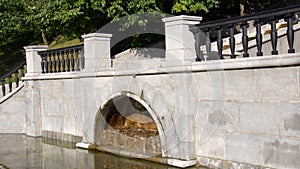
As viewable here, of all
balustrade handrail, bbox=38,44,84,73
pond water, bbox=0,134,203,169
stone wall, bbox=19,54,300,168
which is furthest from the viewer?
balustrade handrail, bbox=38,44,84,73

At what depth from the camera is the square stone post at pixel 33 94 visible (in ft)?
36.5

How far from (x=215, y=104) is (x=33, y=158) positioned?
14.1 ft

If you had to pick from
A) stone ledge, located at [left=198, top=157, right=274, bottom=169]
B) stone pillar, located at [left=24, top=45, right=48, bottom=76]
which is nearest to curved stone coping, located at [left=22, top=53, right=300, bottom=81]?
stone ledge, located at [left=198, top=157, right=274, bottom=169]

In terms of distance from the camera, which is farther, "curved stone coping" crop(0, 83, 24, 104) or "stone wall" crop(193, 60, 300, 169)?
"curved stone coping" crop(0, 83, 24, 104)

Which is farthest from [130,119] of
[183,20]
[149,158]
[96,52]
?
[183,20]

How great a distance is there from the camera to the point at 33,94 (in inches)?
438

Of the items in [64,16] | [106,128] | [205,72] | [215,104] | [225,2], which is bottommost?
[106,128]

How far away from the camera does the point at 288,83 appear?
5379 millimetres

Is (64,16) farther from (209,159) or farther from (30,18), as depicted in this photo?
(209,159)

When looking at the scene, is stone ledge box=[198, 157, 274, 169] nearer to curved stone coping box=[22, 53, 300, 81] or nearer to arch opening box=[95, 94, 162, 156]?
arch opening box=[95, 94, 162, 156]

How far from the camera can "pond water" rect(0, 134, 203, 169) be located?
24.2ft

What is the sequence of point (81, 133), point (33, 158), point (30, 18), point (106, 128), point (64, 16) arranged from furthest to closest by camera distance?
point (30, 18) < point (64, 16) < point (81, 133) < point (106, 128) < point (33, 158)

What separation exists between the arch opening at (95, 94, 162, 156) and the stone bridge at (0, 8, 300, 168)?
2cm

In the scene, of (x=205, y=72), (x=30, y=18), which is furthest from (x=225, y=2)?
(x=205, y=72)
